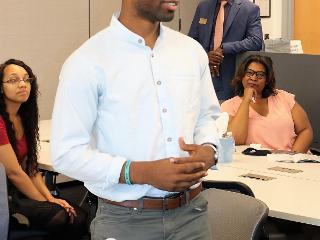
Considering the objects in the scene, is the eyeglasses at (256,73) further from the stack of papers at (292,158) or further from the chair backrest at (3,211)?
the chair backrest at (3,211)

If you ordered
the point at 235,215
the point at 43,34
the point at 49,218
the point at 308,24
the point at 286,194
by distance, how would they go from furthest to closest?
the point at 308,24 → the point at 43,34 → the point at 49,218 → the point at 286,194 → the point at 235,215

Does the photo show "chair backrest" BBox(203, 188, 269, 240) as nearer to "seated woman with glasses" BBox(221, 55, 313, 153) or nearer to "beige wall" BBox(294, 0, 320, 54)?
"seated woman with glasses" BBox(221, 55, 313, 153)

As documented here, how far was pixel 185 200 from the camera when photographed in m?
1.55

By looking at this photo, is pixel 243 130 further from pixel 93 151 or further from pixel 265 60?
pixel 93 151

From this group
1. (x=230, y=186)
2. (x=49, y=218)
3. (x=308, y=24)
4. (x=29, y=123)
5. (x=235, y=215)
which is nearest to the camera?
(x=235, y=215)

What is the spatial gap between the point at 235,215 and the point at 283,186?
0.59 meters

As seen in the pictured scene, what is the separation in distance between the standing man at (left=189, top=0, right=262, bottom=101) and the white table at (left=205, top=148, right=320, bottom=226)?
147 cm

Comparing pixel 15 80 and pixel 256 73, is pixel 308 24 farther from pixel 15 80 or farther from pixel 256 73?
pixel 15 80

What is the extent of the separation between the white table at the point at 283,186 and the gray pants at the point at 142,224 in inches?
29.2

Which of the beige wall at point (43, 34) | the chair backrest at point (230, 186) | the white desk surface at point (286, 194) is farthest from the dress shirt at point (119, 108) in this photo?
the beige wall at point (43, 34)

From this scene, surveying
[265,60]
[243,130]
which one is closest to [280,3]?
[265,60]

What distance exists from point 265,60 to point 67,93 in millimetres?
2768

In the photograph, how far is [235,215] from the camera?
2086 millimetres

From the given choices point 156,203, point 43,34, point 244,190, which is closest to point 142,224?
point 156,203
